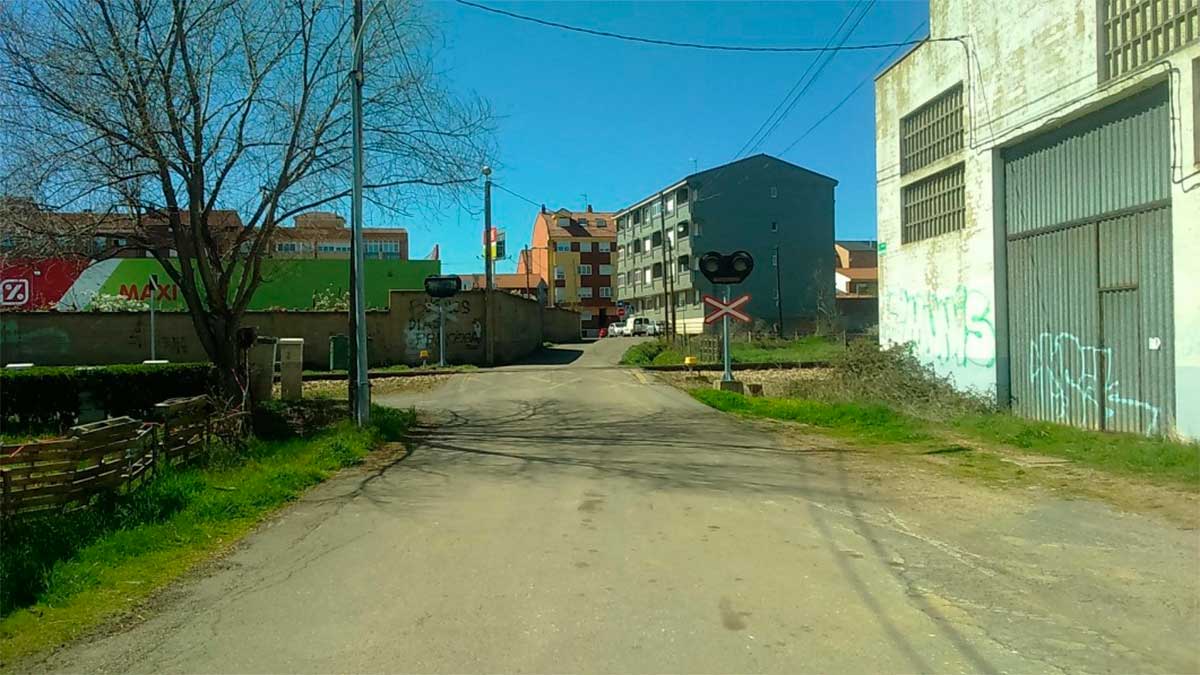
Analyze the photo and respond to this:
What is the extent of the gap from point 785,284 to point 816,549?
2555 inches

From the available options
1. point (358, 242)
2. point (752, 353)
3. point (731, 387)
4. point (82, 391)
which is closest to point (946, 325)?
point (731, 387)

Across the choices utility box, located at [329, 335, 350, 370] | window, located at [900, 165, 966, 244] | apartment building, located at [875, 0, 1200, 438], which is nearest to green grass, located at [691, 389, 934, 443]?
apartment building, located at [875, 0, 1200, 438]

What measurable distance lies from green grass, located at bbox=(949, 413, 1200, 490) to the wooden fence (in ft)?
35.5

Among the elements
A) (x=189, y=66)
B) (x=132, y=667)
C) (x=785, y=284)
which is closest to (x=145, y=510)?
(x=132, y=667)

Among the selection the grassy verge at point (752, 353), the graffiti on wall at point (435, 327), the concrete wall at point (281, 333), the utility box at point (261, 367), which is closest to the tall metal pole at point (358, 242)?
the utility box at point (261, 367)

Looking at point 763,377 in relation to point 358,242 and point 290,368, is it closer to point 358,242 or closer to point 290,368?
point 290,368

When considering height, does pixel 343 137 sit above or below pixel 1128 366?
above

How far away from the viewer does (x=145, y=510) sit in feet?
27.2

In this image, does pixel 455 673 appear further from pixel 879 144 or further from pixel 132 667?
pixel 879 144

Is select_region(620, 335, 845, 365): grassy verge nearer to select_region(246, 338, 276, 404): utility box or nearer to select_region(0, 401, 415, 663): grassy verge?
select_region(246, 338, 276, 404): utility box

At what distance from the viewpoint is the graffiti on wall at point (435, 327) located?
35.7 meters

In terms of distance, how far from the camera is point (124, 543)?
285 inches

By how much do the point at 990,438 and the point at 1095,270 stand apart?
119 inches

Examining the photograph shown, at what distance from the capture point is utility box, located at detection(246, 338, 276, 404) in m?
19.2
